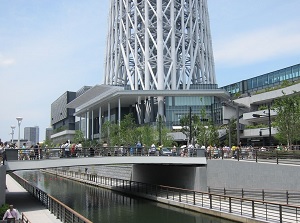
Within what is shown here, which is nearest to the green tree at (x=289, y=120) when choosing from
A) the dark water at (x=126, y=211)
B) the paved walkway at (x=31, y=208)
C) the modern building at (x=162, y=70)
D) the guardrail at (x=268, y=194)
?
the guardrail at (x=268, y=194)

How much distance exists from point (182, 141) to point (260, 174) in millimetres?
52758

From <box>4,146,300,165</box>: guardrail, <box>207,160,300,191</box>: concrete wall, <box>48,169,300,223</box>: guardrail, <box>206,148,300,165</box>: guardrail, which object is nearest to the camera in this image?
<box>48,169,300,223</box>: guardrail

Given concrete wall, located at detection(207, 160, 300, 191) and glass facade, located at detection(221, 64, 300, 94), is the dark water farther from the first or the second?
glass facade, located at detection(221, 64, 300, 94)

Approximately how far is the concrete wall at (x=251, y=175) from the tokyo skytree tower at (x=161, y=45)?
202 ft

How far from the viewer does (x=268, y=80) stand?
96562mm

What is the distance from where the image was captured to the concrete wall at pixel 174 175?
35.2 metres

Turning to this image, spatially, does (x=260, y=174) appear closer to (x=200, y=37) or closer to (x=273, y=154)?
(x=273, y=154)

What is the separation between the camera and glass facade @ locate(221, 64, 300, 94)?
8888 centimetres

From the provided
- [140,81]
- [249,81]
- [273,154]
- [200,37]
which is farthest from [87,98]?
[273,154]

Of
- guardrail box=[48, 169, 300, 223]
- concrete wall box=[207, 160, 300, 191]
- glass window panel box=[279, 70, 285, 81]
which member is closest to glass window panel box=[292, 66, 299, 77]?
glass window panel box=[279, 70, 285, 81]

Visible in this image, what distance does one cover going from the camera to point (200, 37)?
10612 cm

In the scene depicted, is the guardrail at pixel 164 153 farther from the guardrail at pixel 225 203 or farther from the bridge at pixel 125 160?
the guardrail at pixel 225 203

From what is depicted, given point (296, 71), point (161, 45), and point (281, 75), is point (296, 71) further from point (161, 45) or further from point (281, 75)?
point (161, 45)

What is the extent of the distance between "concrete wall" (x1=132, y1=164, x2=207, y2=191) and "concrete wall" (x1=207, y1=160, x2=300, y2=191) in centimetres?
78
